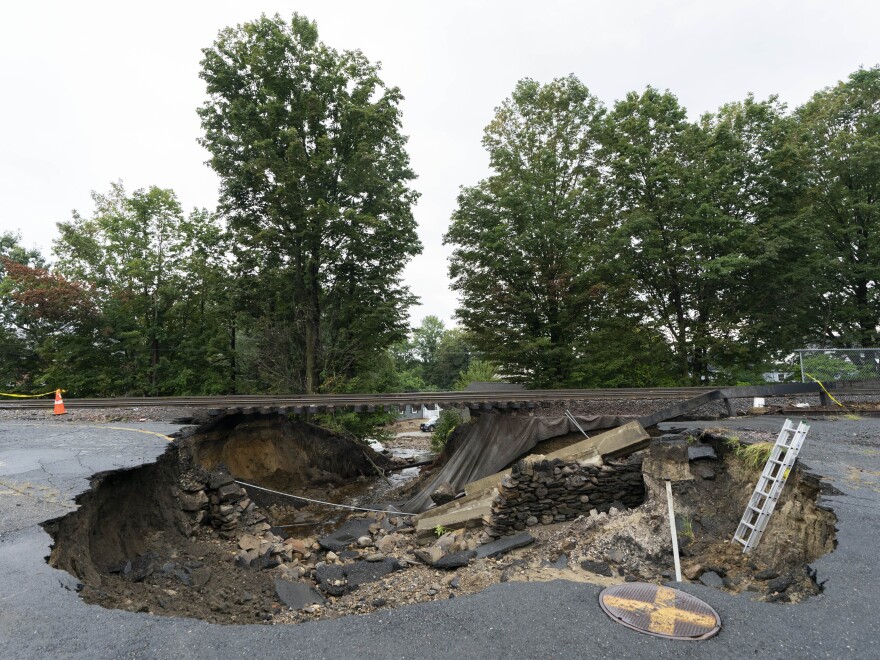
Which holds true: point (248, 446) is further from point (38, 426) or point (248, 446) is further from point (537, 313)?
point (537, 313)

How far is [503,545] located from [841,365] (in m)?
10.8

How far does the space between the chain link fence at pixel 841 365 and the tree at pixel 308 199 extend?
14.3 meters

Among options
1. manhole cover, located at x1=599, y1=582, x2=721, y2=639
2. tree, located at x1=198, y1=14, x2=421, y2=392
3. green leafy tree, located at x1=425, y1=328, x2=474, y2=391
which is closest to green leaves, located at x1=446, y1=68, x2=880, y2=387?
tree, located at x1=198, y1=14, x2=421, y2=392

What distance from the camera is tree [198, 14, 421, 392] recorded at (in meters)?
19.3

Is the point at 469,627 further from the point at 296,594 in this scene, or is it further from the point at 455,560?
the point at 455,560

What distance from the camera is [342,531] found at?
10289 mm

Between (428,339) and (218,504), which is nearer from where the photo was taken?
(218,504)

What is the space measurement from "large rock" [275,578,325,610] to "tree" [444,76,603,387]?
480 inches

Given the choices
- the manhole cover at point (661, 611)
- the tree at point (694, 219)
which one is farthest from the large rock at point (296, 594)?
the tree at point (694, 219)

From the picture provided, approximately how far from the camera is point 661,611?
11.9 feet

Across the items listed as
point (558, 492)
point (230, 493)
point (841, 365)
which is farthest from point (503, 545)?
point (841, 365)

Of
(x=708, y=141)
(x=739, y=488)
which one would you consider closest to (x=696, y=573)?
(x=739, y=488)

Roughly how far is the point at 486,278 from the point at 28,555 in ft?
53.3

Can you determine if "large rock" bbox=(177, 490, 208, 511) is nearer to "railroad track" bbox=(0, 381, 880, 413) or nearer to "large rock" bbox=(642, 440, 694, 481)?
"railroad track" bbox=(0, 381, 880, 413)
